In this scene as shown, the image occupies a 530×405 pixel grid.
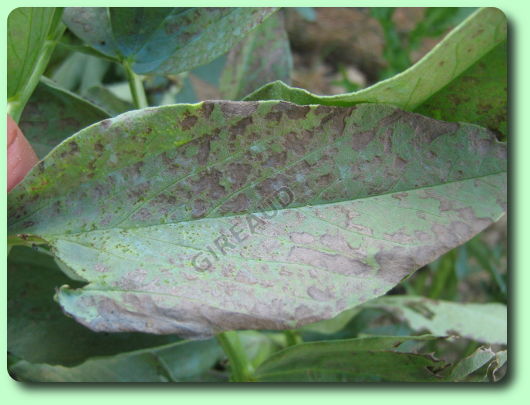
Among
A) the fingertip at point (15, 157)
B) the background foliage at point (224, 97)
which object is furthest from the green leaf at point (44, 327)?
the fingertip at point (15, 157)

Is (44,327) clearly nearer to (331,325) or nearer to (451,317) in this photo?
(331,325)

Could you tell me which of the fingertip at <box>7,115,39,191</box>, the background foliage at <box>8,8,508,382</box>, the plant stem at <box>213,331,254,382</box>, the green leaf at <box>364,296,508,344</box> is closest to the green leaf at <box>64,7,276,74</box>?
the background foliage at <box>8,8,508,382</box>

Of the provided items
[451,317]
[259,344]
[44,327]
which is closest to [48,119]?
[44,327]

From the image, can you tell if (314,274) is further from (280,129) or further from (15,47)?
(15,47)

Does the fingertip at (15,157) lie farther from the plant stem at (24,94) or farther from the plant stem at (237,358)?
the plant stem at (237,358)

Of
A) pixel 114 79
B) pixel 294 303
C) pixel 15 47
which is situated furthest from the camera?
pixel 114 79

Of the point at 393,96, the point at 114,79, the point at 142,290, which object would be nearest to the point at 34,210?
the point at 142,290

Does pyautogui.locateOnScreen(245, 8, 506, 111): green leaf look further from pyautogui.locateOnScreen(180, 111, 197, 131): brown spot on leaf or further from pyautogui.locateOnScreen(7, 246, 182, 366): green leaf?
pyautogui.locateOnScreen(7, 246, 182, 366): green leaf
